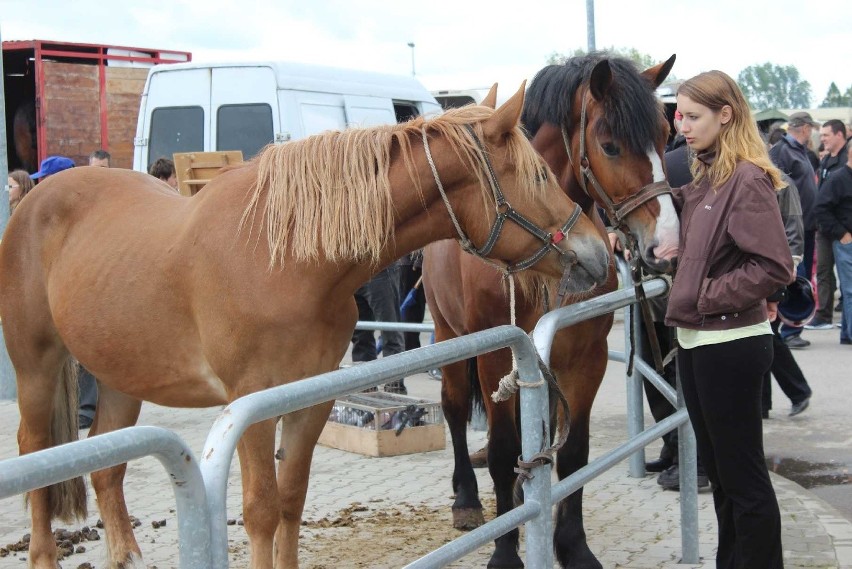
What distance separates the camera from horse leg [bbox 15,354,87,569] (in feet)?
13.1

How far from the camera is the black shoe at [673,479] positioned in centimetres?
537

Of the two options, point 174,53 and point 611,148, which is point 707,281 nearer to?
point 611,148

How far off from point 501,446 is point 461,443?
0.99 m

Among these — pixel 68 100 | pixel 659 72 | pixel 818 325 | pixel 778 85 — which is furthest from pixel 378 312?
pixel 778 85

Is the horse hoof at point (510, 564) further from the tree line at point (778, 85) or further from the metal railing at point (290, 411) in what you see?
the tree line at point (778, 85)

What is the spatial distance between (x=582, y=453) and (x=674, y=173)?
1.68m

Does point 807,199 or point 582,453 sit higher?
point 807,199

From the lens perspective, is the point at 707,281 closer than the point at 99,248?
Yes

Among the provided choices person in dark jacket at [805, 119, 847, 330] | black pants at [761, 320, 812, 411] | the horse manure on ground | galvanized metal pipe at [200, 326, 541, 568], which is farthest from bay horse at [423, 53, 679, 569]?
person in dark jacket at [805, 119, 847, 330]

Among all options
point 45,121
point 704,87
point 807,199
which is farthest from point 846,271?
point 45,121

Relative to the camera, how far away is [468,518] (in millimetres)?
4703

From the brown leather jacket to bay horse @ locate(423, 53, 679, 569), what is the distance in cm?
31

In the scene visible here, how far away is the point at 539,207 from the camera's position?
3.10 m

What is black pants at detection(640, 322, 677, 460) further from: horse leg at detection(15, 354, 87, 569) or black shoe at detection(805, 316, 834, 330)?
black shoe at detection(805, 316, 834, 330)
